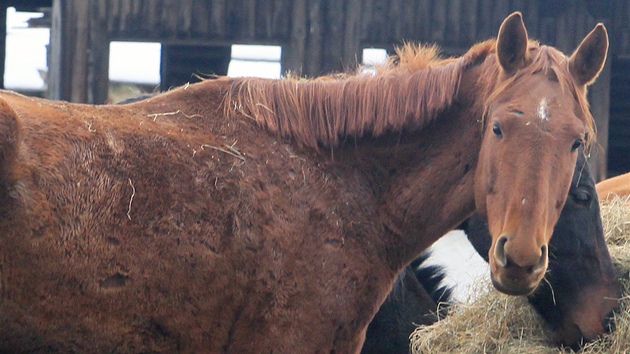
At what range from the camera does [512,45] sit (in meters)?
3.25

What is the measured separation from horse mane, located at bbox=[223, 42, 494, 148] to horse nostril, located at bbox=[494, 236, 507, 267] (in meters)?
0.77

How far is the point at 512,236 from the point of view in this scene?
2.90 meters

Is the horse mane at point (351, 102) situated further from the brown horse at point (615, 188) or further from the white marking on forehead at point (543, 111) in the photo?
the brown horse at point (615, 188)

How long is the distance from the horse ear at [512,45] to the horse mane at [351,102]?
24 cm

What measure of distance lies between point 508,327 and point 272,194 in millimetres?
1848

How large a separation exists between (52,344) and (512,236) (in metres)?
1.75

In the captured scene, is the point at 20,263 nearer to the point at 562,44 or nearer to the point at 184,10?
the point at 184,10

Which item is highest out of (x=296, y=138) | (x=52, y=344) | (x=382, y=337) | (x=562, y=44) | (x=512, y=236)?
(x=562, y=44)

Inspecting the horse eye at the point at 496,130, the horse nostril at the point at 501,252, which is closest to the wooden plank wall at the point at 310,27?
the horse eye at the point at 496,130

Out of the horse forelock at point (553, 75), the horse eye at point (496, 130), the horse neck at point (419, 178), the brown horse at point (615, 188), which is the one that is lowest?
the brown horse at point (615, 188)

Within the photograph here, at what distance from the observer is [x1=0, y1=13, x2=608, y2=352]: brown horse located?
2902 mm

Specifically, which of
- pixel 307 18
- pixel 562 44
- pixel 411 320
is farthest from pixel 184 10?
pixel 411 320

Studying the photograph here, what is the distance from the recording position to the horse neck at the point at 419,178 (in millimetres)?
3477

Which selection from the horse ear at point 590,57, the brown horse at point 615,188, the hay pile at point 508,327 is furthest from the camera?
the brown horse at point 615,188
